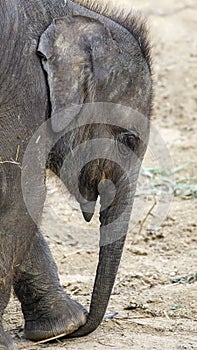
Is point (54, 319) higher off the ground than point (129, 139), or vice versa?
point (129, 139)

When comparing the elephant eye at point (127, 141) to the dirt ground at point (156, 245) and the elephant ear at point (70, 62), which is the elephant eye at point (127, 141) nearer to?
the elephant ear at point (70, 62)

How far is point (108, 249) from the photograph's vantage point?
233 inches

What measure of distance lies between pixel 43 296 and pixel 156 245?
89.4 inches

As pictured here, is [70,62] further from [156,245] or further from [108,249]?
[156,245]

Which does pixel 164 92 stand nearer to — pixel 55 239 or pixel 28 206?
pixel 55 239

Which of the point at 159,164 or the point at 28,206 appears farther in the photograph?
the point at 159,164

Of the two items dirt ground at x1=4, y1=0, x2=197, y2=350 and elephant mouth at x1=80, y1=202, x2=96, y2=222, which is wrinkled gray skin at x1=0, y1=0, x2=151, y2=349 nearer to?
elephant mouth at x1=80, y1=202, x2=96, y2=222

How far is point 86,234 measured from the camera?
8570mm

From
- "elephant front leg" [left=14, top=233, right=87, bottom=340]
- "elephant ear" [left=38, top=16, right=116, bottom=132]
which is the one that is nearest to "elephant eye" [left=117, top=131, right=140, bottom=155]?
"elephant ear" [left=38, top=16, right=116, bottom=132]

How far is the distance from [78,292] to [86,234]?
5.08 feet

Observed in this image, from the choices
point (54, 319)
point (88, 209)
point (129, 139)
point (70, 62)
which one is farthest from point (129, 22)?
point (54, 319)

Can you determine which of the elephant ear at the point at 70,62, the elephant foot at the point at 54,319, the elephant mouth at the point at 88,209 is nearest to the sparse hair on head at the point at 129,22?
the elephant ear at the point at 70,62

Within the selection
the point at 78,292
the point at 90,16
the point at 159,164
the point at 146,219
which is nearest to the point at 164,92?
the point at 159,164

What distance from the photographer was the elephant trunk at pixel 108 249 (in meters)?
5.86
